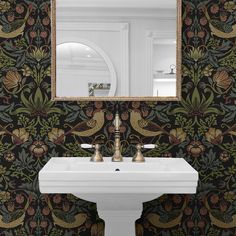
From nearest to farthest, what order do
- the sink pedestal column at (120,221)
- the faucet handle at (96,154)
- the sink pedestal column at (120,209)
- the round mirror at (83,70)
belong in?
1. the sink pedestal column at (120,209)
2. the sink pedestal column at (120,221)
3. the faucet handle at (96,154)
4. the round mirror at (83,70)

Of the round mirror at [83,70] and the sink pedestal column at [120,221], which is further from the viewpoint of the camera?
the round mirror at [83,70]

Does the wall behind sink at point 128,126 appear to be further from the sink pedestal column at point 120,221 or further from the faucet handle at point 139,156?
the sink pedestal column at point 120,221

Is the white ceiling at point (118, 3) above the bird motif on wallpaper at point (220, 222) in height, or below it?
above

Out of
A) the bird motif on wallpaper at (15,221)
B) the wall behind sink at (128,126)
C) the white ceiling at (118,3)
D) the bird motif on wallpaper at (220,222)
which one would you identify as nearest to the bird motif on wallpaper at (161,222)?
the wall behind sink at (128,126)

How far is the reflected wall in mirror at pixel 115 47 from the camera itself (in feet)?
7.20

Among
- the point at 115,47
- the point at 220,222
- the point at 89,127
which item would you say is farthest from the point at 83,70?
the point at 220,222

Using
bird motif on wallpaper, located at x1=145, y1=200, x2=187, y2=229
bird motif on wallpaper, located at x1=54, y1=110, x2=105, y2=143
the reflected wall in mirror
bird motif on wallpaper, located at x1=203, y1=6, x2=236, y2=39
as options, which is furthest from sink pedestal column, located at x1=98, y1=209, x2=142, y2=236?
bird motif on wallpaper, located at x1=203, y1=6, x2=236, y2=39

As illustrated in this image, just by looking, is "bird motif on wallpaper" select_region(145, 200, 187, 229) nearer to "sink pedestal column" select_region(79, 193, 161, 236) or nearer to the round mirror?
"sink pedestal column" select_region(79, 193, 161, 236)

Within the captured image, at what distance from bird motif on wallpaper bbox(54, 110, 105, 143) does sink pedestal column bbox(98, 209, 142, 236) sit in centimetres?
48

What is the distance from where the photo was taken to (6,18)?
2.20 m

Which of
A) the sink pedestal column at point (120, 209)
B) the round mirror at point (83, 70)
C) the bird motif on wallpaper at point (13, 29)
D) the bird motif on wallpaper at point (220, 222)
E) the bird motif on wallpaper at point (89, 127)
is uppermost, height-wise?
the bird motif on wallpaper at point (13, 29)

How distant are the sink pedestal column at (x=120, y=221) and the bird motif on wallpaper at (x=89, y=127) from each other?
0.48 metres

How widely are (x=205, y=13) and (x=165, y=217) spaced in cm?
124

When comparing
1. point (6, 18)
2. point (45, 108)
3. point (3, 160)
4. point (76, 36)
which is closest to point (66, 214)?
point (3, 160)
